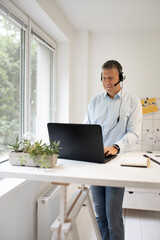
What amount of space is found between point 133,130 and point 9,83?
1.11 meters

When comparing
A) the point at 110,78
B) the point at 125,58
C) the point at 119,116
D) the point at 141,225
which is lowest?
the point at 141,225

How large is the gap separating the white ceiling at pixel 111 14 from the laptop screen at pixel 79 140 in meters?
1.75

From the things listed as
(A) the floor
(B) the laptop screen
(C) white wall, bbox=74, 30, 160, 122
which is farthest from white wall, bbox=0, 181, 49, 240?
(C) white wall, bbox=74, 30, 160, 122

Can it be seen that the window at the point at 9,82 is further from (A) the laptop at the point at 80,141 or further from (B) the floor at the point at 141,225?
(B) the floor at the point at 141,225

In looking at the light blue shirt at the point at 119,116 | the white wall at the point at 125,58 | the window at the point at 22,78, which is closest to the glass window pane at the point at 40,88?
the window at the point at 22,78

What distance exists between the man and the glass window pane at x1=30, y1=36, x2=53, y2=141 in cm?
96

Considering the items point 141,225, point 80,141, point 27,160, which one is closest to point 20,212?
point 27,160

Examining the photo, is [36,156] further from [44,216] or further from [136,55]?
[136,55]

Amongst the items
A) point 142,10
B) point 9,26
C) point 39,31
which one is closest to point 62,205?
point 9,26

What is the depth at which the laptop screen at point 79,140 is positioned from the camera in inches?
47.4

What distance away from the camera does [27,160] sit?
1.21 m

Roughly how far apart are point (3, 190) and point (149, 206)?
72.1 inches

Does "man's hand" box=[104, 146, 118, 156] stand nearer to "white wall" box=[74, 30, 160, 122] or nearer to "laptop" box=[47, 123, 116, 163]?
"laptop" box=[47, 123, 116, 163]

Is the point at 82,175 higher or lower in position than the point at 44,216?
higher
